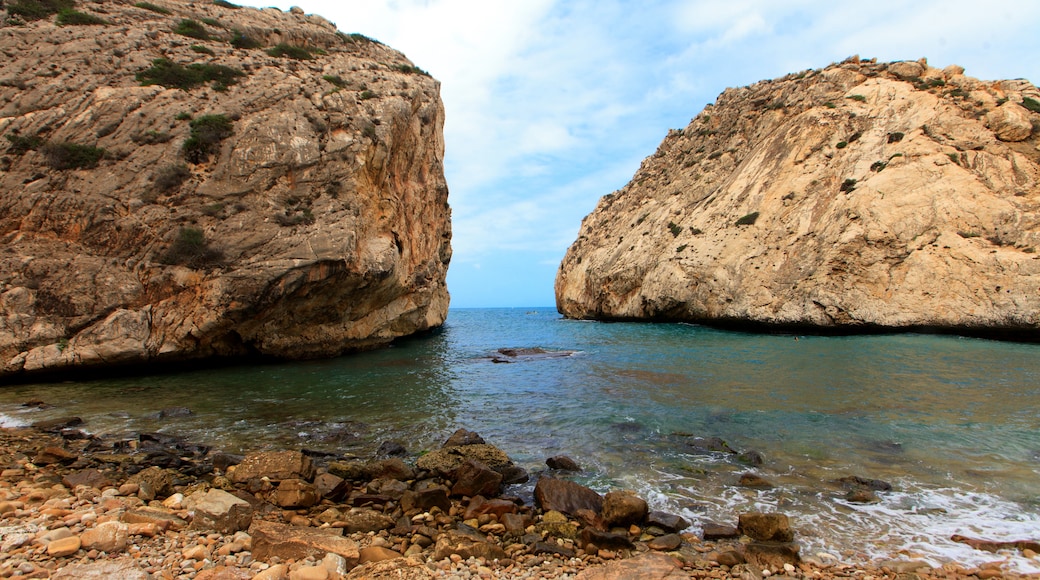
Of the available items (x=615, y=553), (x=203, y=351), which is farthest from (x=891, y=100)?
(x=203, y=351)

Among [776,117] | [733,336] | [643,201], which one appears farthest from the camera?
[643,201]

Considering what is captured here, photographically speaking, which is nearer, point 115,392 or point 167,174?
point 115,392

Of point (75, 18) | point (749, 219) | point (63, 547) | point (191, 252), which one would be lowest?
point (63, 547)

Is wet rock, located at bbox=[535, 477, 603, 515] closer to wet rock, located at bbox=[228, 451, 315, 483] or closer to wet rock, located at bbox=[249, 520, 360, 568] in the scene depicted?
wet rock, located at bbox=[249, 520, 360, 568]

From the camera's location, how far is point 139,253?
1823 centimetres

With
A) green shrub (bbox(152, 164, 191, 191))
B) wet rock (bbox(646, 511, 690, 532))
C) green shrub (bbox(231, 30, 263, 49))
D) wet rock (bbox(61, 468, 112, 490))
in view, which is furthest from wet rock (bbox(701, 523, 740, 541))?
green shrub (bbox(231, 30, 263, 49))

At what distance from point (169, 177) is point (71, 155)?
3263 mm

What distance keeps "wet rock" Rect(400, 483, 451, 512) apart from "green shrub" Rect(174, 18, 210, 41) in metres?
30.0

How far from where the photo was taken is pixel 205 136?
20.4 metres

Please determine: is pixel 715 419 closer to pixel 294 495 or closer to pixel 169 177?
pixel 294 495

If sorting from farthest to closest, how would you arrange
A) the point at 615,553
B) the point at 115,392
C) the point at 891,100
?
the point at 891,100 < the point at 115,392 < the point at 615,553

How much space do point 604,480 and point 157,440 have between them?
29.6 ft

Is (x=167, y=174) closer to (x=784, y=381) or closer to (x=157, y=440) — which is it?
(x=157, y=440)

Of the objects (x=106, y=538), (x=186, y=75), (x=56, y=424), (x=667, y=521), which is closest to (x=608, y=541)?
(x=667, y=521)
